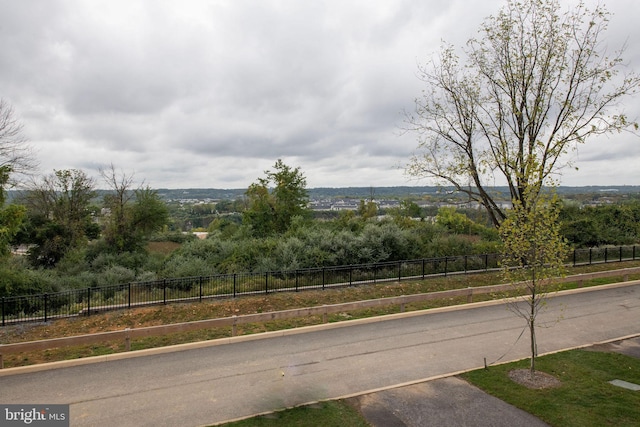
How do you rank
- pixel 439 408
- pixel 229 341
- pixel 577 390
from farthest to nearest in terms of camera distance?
pixel 229 341 < pixel 577 390 < pixel 439 408

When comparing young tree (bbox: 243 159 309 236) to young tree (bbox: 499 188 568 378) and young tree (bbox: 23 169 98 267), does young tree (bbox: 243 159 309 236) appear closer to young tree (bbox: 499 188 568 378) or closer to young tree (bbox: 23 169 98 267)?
young tree (bbox: 23 169 98 267)

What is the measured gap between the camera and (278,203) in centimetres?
3372

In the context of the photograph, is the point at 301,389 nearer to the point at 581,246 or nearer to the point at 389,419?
the point at 389,419

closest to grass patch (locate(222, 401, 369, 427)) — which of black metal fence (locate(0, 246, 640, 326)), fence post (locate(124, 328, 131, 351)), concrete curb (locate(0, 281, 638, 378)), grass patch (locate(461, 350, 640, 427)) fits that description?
concrete curb (locate(0, 281, 638, 378))

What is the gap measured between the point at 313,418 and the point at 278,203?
27199 mm

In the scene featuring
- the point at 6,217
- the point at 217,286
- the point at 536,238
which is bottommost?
the point at 217,286

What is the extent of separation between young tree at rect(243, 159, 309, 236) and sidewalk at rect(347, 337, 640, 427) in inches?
994

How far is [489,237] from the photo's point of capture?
32875mm

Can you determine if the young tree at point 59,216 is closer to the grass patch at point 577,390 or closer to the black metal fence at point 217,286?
the black metal fence at point 217,286

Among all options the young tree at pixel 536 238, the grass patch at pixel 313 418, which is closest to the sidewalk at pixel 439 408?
the grass patch at pixel 313 418

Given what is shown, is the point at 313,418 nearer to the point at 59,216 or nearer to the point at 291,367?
the point at 291,367

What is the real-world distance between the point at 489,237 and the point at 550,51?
1677 centimetres

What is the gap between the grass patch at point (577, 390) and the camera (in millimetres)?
7219

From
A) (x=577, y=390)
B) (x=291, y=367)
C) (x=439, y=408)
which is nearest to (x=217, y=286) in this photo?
(x=291, y=367)
